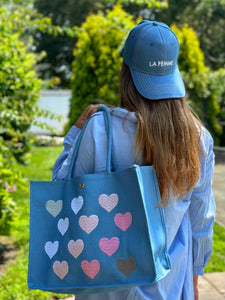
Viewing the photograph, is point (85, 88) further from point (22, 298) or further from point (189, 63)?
point (22, 298)

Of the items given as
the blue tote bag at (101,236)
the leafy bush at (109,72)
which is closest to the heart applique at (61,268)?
the blue tote bag at (101,236)

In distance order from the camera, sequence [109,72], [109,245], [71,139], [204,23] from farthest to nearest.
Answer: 1. [204,23]
2. [109,72]
3. [71,139]
4. [109,245]

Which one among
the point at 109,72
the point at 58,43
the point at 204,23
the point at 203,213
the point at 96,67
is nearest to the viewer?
the point at 203,213

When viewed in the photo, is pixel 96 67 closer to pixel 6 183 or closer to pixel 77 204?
pixel 6 183

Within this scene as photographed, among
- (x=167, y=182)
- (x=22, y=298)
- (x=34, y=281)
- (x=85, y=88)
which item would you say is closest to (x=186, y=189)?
(x=167, y=182)

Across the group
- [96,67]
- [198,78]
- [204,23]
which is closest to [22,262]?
[96,67]

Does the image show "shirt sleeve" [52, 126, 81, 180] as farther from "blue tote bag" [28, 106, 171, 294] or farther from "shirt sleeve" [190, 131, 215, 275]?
"shirt sleeve" [190, 131, 215, 275]

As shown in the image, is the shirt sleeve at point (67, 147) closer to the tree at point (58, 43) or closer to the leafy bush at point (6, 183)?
the leafy bush at point (6, 183)

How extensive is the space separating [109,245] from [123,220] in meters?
0.09

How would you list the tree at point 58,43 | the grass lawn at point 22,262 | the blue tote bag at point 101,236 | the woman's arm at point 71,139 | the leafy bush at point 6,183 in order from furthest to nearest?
1. the tree at point 58,43
2. the leafy bush at point 6,183
3. the grass lawn at point 22,262
4. the woman's arm at point 71,139
5. the blue tote bag at point 101,236

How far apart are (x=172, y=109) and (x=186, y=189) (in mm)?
306

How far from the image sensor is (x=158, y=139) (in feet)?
4.82

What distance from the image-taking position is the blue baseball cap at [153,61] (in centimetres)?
151

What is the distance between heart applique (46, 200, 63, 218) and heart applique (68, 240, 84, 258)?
0.39 ft
